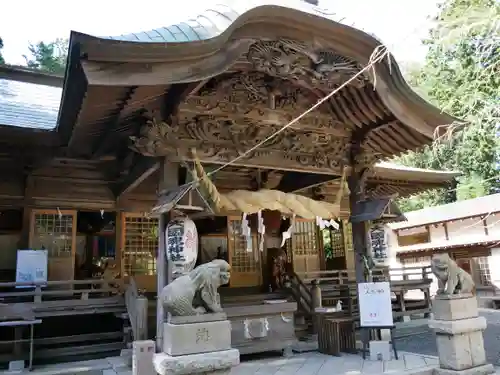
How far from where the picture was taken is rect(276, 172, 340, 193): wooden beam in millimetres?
8923

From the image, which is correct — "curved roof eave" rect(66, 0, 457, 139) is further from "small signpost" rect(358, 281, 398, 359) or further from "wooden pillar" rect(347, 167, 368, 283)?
"small signpost" rect(358, 281, 398, 359)

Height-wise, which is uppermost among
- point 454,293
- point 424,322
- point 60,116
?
point 60,116

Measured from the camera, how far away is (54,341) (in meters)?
7.78

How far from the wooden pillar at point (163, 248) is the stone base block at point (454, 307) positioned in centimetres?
396

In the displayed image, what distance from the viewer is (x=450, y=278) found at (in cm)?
613

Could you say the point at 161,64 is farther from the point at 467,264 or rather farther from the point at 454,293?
the point at 467,264

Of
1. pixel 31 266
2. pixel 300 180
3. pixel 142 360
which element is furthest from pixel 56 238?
pixel 300 180

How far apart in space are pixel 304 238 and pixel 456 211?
1205 cm

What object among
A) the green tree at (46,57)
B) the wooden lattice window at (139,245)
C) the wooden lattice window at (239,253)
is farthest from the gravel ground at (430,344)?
the green tree at (46,57)

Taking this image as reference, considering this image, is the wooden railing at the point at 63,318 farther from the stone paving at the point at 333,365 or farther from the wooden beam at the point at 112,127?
the stone paving at the point at 333,365

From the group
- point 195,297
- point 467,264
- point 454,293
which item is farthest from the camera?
point 467,264

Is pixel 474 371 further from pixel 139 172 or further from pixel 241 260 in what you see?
pixel 241 260

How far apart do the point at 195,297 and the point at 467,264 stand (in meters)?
19.7

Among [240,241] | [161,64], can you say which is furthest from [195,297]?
[240,241]
